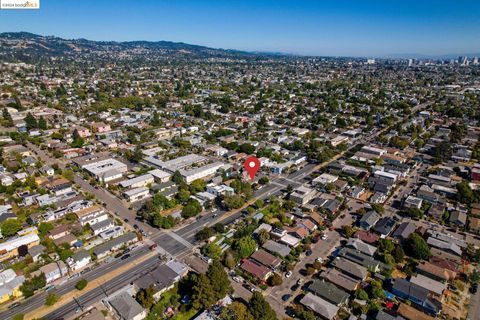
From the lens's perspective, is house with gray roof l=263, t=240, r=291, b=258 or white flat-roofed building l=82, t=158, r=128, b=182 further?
white flat-roofed building l=82, t=158, r=128, b=182

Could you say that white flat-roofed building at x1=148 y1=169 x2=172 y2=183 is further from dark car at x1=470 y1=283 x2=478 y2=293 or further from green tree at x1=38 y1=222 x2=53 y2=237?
dark car at x1=470 y1=283 x2=478 y2=293

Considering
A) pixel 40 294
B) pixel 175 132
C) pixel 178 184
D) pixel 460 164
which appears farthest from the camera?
pixel 175 132

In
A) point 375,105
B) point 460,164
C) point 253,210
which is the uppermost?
point 375,105

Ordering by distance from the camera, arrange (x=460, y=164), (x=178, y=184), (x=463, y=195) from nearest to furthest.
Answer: (x=463, y=195), (x=178, y=184), (x=460, y=164)

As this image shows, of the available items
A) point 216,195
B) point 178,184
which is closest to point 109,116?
point 178,184

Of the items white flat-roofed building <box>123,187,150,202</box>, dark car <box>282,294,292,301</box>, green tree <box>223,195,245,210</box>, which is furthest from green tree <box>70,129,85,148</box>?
dark car <box>282,294,292,301</box>

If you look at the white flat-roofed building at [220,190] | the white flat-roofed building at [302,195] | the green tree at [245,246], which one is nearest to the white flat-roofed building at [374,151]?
the white flat-roofed building at [302,195]

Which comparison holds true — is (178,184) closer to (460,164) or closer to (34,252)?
(34,252)

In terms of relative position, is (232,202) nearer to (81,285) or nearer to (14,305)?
(81,285)
